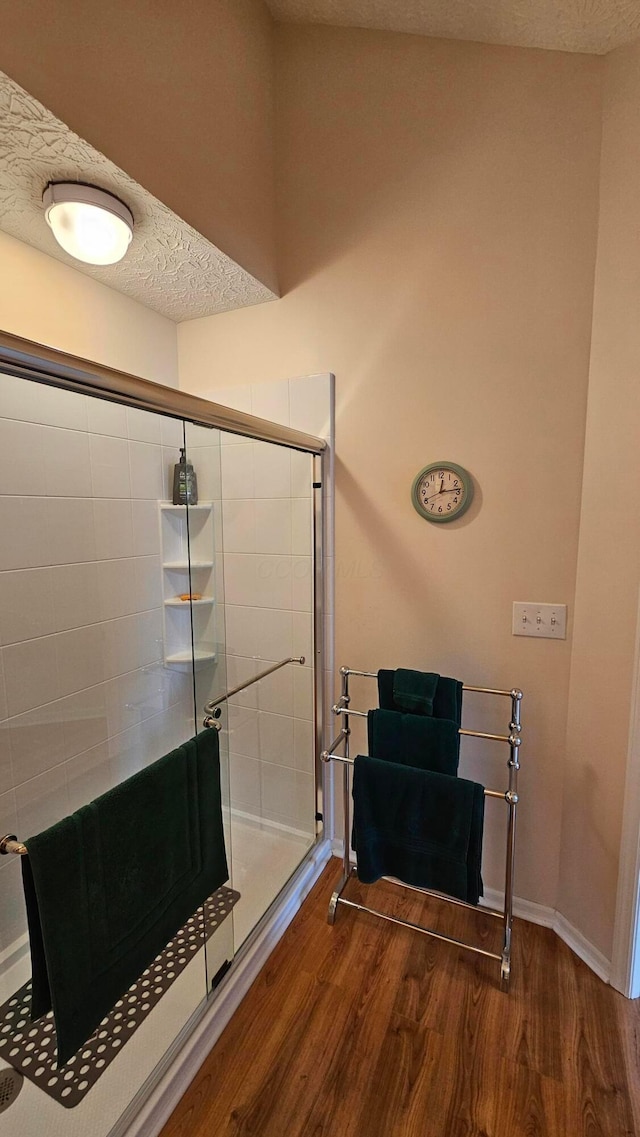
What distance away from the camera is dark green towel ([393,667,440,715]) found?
5.17ft

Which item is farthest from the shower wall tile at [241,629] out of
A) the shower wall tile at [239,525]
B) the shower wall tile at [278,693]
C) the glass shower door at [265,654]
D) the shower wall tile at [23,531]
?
the shower wall tile at [23,531]

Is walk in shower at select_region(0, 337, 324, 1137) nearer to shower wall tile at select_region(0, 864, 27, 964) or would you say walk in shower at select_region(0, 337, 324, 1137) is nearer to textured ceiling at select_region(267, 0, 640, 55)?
shower wall tile at select_region(0, 864, 27, 964)

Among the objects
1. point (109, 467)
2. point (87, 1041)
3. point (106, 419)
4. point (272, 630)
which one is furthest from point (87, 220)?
point (87, 1041)

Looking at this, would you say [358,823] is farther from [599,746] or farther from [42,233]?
[42,233]

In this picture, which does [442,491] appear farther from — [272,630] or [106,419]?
[106,419]

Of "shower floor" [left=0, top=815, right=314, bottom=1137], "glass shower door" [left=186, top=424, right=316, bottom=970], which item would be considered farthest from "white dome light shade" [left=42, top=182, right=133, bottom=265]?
"shower floor" [left=0, top=815, right=314, bottom=1137]

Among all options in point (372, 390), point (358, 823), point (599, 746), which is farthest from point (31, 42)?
point (599, 746)

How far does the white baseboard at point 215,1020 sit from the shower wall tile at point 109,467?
1.65 meters

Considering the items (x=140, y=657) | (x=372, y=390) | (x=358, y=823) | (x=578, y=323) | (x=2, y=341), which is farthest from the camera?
(x=140, y=657)

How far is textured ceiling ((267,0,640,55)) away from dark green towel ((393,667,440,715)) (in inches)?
75.0

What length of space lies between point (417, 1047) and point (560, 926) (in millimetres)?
689

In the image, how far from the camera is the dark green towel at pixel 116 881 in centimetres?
95

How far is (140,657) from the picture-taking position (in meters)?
1.92

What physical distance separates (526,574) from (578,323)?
2.62 feet
